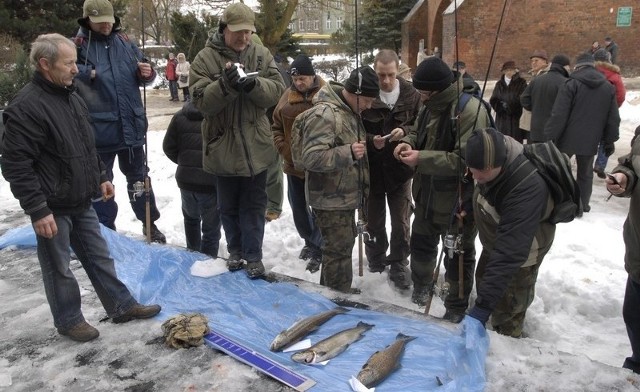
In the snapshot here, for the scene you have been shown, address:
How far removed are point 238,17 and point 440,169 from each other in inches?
70.9

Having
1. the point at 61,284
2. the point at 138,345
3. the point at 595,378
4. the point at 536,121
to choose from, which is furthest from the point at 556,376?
the point at 536,121

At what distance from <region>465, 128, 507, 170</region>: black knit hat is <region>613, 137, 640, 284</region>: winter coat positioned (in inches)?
27.7

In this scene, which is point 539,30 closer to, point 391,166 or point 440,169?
point 391,166

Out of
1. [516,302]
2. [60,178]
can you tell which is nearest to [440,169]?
[516,302]

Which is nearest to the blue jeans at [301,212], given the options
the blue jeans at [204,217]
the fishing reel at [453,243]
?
the blue jeans at [204,217]

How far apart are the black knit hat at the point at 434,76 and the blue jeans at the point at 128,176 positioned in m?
2.85

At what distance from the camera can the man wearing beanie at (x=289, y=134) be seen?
4824 mm

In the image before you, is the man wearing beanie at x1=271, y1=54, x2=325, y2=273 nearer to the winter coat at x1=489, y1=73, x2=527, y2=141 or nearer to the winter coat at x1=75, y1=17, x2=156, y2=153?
the winter coat at x1=75, y1=17, x2=156, y2=153

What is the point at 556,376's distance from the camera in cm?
271

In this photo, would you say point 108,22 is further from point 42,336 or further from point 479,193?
point 479,193

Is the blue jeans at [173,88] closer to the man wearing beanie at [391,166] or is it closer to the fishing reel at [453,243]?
the man wearing beanie at [391,166]

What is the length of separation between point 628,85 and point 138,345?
19432mm

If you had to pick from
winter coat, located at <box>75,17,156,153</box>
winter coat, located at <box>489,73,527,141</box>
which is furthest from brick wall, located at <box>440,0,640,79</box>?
winter coat, located at <box>75,17,156,153</box>

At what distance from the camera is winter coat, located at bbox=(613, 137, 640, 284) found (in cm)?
294
